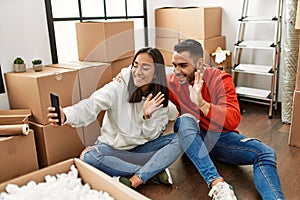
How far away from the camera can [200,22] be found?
118 inches

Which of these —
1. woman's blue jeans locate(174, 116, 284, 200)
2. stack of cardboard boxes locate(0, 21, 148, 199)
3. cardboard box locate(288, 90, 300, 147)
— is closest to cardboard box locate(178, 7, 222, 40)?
stack of cardboard boxes locate(0, 21, 148, 199)

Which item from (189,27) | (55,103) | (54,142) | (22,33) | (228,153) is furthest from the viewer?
(189,27)

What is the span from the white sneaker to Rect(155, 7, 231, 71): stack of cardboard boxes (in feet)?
5.35

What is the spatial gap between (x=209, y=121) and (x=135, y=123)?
435 mm

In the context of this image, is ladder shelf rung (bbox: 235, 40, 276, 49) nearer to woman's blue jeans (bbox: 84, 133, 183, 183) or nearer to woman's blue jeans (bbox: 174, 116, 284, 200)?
woman's blue jeans (bbox: 174, 116, 284, 200)

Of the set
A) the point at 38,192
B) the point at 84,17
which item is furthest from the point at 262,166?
the point at 84,17

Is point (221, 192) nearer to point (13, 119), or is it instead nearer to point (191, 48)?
point (191, 48)

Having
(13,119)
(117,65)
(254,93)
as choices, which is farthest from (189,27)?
(13,119)

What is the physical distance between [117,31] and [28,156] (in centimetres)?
110

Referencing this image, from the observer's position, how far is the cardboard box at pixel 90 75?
206 cm

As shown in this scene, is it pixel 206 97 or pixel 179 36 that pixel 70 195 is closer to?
pixel 206 97

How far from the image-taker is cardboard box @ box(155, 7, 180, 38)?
3176 millimetres

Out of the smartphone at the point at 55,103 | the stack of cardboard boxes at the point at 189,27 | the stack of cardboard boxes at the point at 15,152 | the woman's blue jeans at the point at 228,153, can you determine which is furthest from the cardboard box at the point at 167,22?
the smartphone at the point at 55,103

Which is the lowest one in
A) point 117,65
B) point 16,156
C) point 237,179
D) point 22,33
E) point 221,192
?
point 237,179
